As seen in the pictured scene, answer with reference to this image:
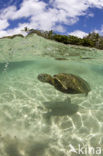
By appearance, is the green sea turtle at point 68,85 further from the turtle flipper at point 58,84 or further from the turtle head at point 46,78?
the turtle head at point 46,78

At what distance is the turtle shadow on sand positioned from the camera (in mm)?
5398

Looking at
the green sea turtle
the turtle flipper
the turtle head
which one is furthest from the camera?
the turtle head

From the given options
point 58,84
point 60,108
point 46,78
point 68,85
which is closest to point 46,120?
point 60,108

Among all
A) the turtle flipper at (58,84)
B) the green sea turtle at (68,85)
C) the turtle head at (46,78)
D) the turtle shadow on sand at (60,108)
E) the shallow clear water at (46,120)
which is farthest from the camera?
the turtle head at (46,78)

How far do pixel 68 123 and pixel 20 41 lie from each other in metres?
16.9

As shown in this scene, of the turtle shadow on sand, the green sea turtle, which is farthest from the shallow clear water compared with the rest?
the green sea turtle

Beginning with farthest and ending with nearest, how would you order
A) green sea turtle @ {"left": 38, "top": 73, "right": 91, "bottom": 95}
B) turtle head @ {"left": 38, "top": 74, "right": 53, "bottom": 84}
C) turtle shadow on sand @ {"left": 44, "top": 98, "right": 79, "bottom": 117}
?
turtle head @ {"left": 38, "top": 74, "right": 53, "bottom": 84}
green sea turtle @ {"left": 38, "top": 73, "right": 91, "bottom": 95}
turtle shadow on sand @ {"left": 44, "top": 98, "right": 79, "bottom": 117}

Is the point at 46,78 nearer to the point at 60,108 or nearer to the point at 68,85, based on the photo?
the point at 68,85

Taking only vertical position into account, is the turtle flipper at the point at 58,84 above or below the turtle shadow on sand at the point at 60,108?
above

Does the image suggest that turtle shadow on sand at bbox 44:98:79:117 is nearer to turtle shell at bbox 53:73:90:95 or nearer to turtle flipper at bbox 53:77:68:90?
turtle shell at bbox 53:73:90:95

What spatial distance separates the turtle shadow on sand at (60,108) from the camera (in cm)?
540

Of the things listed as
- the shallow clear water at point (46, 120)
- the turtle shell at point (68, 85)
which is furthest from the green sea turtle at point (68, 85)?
the shallow clear water at point (46, 120)

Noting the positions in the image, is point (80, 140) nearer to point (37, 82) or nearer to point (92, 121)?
point (92, 121)

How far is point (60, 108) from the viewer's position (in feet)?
18.9
